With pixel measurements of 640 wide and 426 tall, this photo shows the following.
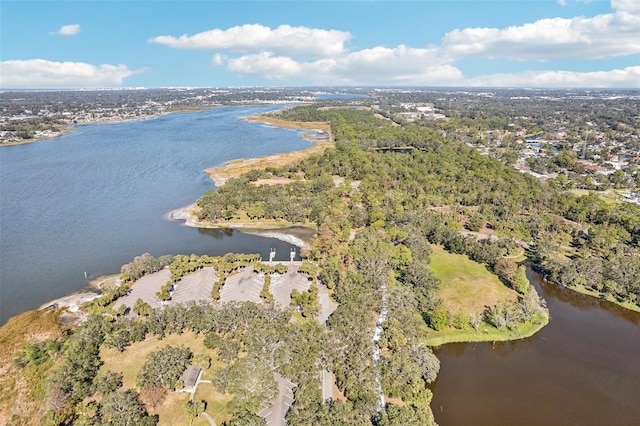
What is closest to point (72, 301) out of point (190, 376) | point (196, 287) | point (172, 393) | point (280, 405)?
point (196, 287)

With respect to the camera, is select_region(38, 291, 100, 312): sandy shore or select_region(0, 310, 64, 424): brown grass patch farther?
select_region(38, 291, 100, 312): sandy shore

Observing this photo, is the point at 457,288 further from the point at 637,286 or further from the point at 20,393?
the point at 20,393

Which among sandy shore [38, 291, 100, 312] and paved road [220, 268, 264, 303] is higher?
paved road [220, 268, 264, 303]

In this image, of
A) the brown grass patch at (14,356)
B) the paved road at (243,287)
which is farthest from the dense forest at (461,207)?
the brown grass patch at (14,356)

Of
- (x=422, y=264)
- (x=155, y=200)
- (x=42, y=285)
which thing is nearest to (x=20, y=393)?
(x=42, y=285)

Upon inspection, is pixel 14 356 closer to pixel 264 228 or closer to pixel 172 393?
pixel 172 393

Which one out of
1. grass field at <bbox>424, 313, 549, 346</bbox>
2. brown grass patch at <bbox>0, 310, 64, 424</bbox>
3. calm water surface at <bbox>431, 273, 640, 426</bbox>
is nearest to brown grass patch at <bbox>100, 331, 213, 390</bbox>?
brown grass patch at <bbox>0, 310, 64, 424</bbox>

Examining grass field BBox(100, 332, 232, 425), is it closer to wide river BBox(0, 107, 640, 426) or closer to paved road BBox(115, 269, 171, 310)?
paved road BBox(115, 269, 171, 310)
